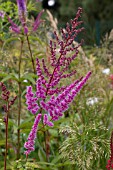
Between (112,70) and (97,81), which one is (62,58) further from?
(112,70)

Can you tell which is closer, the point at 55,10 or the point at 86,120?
the point at 86,120

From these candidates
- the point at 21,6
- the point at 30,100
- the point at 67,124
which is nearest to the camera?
the point at 30,100

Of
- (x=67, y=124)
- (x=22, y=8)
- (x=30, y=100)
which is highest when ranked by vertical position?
(x=22, y=8)

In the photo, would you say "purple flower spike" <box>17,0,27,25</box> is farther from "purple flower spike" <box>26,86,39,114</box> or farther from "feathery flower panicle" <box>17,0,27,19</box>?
"purple flower spike" <box>26,86,39,114</box>

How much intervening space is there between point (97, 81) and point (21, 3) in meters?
1.38

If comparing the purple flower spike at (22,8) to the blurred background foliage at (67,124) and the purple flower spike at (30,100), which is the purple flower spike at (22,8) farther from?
the purple flower spike at (30,100)

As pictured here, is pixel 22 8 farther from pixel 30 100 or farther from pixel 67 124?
pixel 67 124

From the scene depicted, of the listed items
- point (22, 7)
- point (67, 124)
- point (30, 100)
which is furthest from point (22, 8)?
point (67, 124)

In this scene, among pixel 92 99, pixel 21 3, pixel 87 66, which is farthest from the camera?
pixel 87 66

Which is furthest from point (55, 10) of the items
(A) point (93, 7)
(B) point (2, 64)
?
(B) point (2, 64)

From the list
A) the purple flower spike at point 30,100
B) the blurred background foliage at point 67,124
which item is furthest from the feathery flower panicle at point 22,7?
the purple flower spike at point 30,100

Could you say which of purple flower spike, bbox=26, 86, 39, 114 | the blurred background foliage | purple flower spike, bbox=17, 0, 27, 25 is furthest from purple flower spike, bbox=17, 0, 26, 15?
purple flower spike, bbox=26, 86, 39, 114

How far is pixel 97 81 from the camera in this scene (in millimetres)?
3873

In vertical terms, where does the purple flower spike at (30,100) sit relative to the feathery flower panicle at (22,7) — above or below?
below
